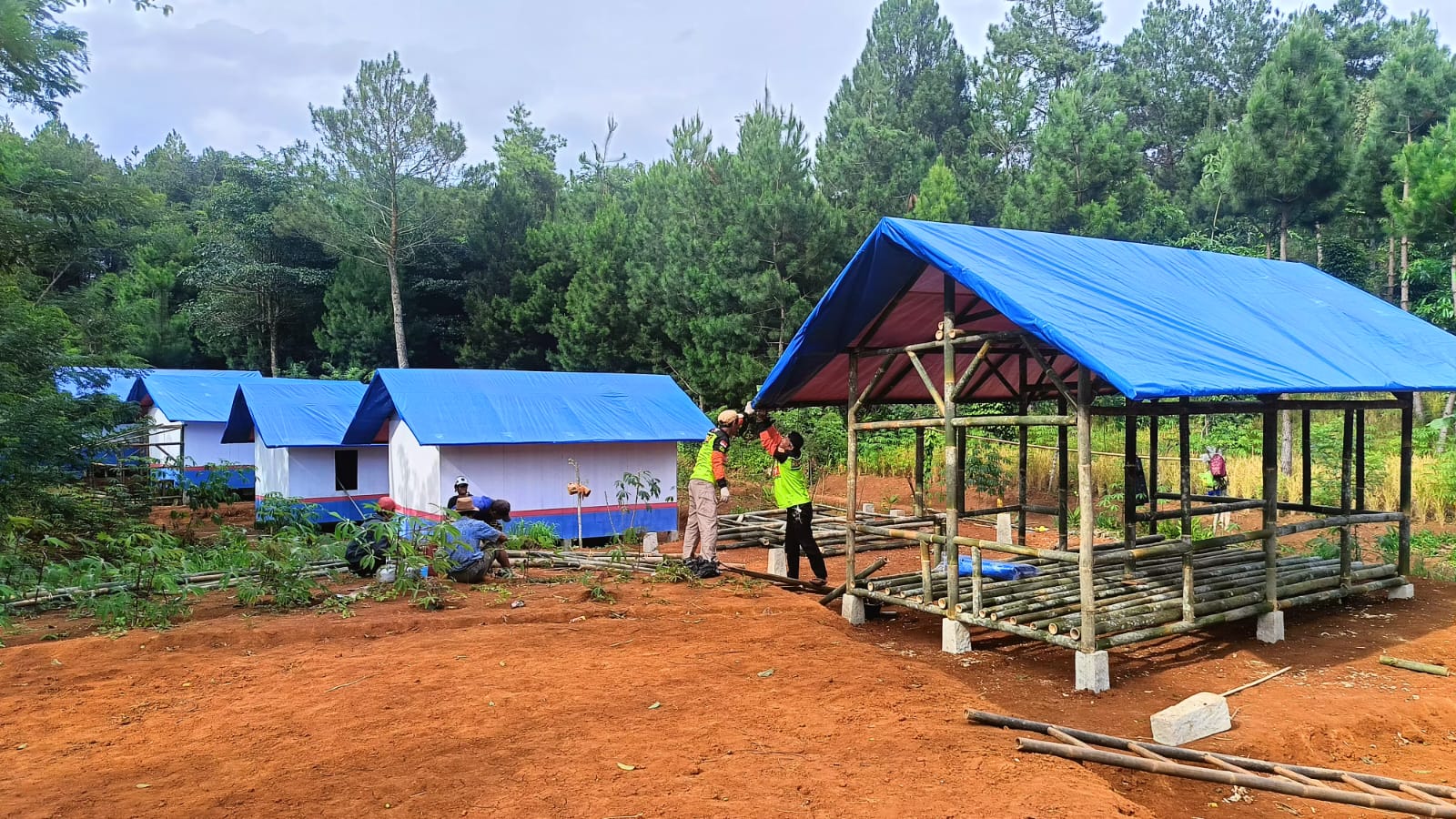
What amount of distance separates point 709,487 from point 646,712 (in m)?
5.05

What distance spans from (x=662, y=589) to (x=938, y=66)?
31899 millimetres

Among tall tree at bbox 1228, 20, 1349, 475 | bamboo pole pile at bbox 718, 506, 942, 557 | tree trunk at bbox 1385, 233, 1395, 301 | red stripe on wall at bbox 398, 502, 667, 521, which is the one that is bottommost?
bamboo pole pile at bbox 718, 506, 942, 557

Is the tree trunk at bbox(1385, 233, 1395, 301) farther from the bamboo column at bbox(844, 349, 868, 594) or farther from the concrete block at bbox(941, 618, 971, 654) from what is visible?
the concrete block at bbox(941, 618, 971, 654)

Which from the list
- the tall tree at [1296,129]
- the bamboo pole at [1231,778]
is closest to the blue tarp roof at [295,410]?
the bamboo pole at [1231,778]

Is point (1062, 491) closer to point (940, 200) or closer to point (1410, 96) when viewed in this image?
point (940, 200)

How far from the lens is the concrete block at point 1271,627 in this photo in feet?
27.0

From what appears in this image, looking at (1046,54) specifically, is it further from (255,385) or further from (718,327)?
(255,385)

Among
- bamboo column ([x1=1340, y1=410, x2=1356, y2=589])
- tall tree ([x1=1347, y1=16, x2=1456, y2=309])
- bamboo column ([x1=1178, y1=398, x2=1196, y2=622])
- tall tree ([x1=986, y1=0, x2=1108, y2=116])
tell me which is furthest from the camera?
tall tree ([x1=986, y1=0, x2=1108, y2=116])

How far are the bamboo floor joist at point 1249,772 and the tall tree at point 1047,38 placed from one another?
4205 cm

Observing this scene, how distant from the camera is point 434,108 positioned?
3394 centimetres

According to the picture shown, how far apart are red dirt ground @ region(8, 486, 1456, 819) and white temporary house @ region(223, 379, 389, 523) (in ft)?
37.2

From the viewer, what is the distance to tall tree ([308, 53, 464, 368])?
108 ft

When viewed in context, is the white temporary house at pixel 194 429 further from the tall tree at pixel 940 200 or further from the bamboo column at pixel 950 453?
the bamboo column at pixel 950 453

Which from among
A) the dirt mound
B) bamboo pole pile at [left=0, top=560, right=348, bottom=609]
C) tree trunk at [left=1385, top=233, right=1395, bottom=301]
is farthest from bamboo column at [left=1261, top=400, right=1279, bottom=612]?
tree trunk at [left=1385, top=233, right=1395, bottom=301]
